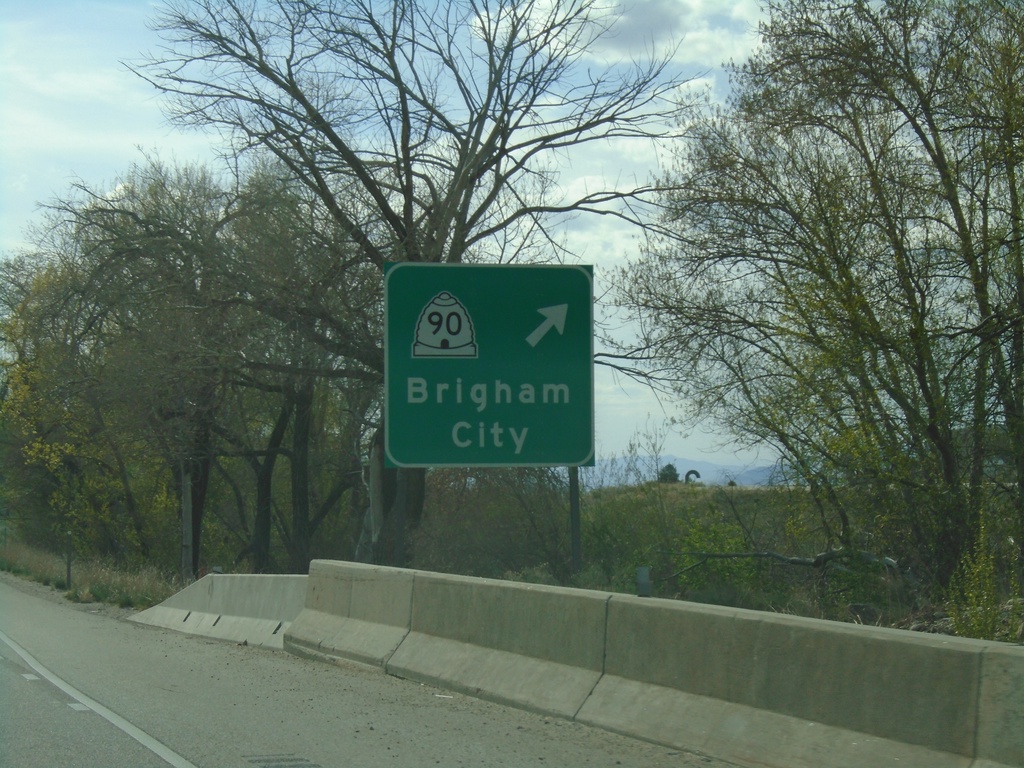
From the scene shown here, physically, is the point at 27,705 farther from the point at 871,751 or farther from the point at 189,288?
the point at 189,288

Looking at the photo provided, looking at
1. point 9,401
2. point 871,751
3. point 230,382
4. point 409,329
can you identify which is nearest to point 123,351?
point 230,382

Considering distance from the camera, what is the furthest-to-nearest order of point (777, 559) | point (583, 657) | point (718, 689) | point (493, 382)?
point (777, 559), point (493, 382), point (583, 657), point (718, 689)

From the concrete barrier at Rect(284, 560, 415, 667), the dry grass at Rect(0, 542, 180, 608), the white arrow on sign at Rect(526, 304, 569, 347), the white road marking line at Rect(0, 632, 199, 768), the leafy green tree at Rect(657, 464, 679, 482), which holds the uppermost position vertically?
the white arrow on sign at Rect(526, 304, 569, 347)

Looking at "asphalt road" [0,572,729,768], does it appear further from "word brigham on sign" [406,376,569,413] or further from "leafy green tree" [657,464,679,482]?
"leafy green tree" [657,464,679,482]

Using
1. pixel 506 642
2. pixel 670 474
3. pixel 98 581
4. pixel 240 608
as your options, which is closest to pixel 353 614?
pixel 506 642

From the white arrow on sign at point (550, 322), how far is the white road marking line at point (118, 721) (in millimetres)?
4987

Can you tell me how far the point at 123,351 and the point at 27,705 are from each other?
15.0 metres

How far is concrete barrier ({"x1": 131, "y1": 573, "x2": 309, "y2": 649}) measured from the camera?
41.7 ft

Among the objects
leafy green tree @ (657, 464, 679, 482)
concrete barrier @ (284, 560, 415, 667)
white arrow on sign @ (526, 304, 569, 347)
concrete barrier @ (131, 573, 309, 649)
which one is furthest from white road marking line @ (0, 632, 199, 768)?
leafy green tree @ (657, 464, 679, 482)

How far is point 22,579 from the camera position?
3416 centimetres

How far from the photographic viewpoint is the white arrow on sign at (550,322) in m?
10.5

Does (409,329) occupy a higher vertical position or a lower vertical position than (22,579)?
higher

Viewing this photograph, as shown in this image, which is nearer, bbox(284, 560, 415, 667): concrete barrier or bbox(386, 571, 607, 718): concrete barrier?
bbox(386, 571, 607, 718): concrete barrier

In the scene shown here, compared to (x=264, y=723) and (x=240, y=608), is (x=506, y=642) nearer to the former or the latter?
(x=264, y=723)
